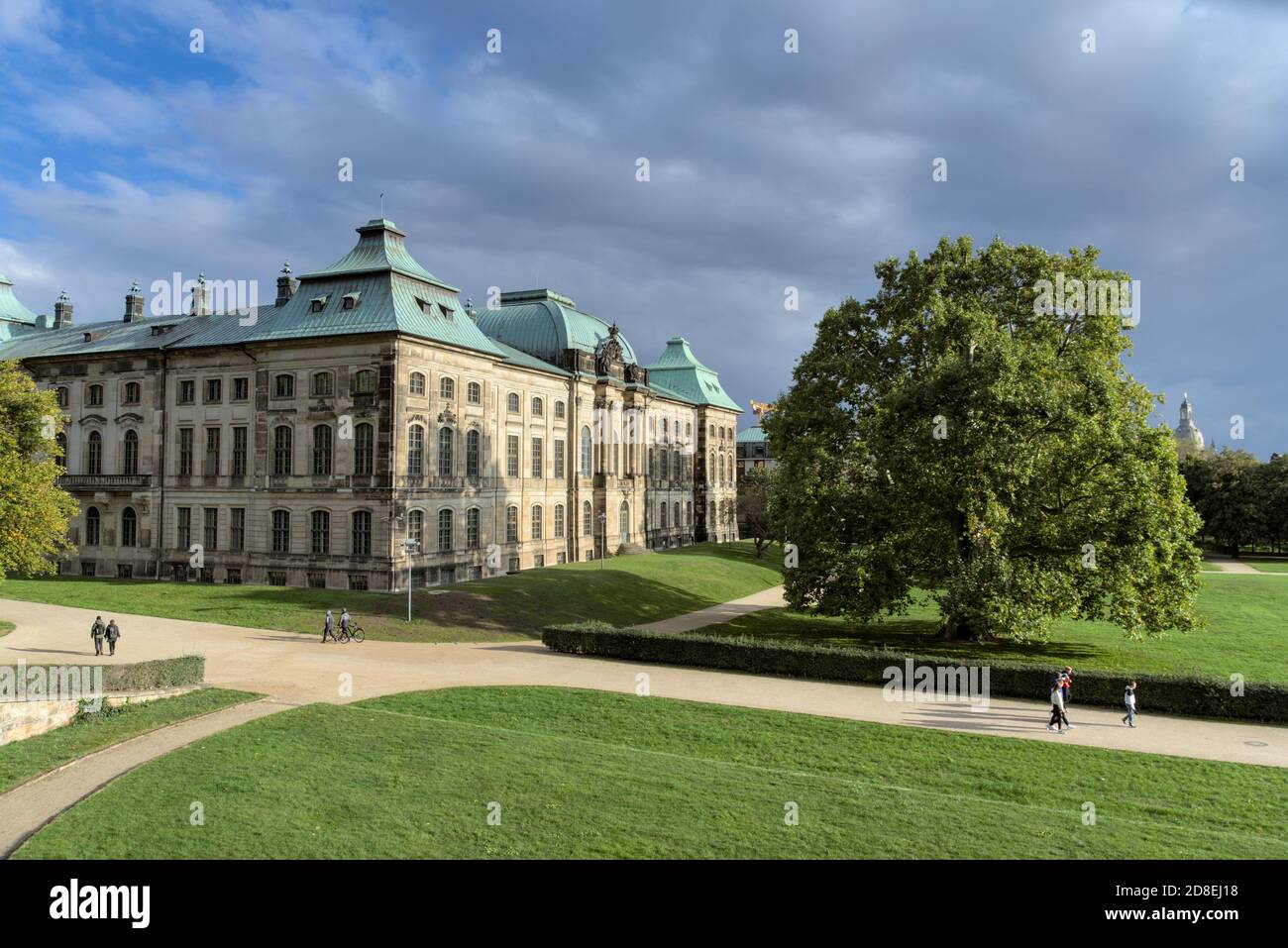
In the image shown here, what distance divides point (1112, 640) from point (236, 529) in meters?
53.9

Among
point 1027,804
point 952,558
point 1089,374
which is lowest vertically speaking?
point 1027,804

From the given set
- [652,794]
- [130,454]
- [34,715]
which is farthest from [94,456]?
[652,794]

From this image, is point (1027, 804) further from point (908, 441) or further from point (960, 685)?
point (908, 441)

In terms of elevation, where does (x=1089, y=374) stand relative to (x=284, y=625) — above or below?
above

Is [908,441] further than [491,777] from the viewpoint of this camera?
Yes

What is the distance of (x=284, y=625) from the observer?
4256cm

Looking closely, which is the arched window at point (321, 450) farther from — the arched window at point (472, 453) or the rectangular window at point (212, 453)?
the arched window at point (472, 453)

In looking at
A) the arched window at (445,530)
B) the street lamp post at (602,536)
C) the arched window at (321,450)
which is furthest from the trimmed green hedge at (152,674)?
the street lamp post at (602,536)

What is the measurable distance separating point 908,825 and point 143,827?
641 inches

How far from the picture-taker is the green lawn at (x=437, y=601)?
4344cm

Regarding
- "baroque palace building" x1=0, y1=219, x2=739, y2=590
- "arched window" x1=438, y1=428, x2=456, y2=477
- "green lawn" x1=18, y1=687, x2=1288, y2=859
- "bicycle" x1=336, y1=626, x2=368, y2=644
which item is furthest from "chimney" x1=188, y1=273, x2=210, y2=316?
"green lawn" x1=18, y1=687, x2=1288, y2=859

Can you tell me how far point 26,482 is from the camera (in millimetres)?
40062

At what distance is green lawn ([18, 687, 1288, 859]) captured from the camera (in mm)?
16922
